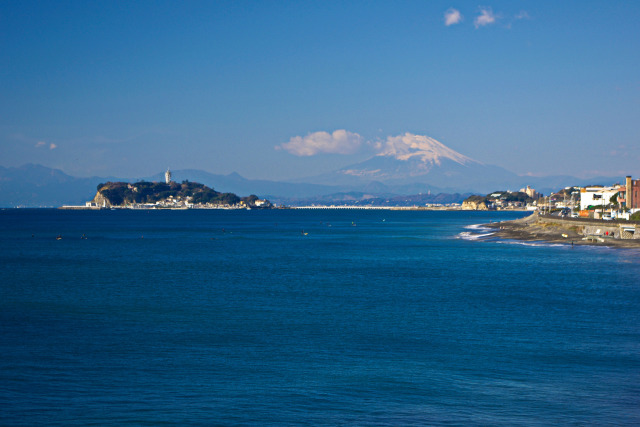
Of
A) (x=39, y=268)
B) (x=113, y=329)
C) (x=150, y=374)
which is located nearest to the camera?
(x=150, y=374)

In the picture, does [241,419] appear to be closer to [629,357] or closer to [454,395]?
[454,395]

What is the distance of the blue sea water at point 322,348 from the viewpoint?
13.8 metres

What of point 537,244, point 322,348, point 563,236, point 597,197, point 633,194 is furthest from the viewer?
point 597,197

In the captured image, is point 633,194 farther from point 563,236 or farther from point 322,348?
point 322,348

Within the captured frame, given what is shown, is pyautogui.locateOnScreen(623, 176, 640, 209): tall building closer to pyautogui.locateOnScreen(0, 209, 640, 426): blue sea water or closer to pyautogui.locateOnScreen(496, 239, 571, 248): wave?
pyautogui.locateOnScreen(496, 239, 571, 248): wave

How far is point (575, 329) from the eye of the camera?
22.1 metres

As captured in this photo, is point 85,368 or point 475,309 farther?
point 475,309

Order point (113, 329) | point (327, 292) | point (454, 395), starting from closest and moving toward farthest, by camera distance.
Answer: point (454, 395)
point (113, 329)
point (327, 292)

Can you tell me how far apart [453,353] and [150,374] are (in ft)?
29.0

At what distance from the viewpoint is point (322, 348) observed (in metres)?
19.4

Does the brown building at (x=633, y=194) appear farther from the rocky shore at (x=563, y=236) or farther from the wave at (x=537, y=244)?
the wave at (x=537, y=244)

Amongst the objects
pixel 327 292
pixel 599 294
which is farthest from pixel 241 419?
pixel 599 294

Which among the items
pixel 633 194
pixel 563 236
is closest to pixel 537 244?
pixel 563 236

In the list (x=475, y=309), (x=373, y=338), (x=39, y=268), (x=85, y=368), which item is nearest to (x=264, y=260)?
(x=39, y=268)
